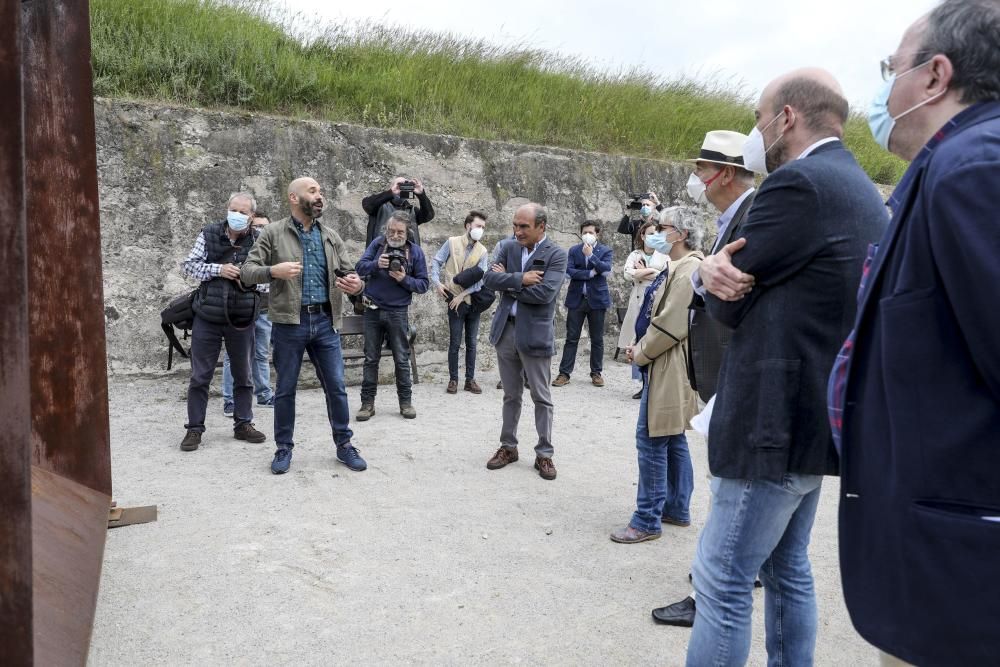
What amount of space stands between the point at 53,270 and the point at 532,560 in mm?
2628

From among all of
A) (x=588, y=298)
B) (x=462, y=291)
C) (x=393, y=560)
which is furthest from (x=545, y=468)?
(x=588, y=298)

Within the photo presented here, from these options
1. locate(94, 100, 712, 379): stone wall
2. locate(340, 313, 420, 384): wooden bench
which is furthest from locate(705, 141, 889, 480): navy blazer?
locate(94, 100, 712, 379): stone wall

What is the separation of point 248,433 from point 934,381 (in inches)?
220

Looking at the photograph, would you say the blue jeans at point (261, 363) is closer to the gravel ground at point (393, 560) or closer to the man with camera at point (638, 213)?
→ the gravel ground at point (393, 560)

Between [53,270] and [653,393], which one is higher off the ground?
[53,270]

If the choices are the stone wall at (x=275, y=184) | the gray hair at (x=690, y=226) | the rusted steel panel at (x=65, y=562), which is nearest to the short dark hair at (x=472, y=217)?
the stone wall at (x=275, y=184)

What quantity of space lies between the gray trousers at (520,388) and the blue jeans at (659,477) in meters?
1.19

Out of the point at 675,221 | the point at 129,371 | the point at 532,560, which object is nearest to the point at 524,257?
the point at 675,221

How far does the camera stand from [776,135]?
7.30ft

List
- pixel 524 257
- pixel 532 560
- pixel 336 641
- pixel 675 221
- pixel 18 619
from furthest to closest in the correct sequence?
1. pixel 524 257
2. pixel 675 221
3. pixel 532 560
4. pixel 336 641
5. pixel 18 619

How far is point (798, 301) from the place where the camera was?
2.03 m

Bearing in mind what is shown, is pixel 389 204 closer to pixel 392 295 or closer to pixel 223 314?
pixel 392 295

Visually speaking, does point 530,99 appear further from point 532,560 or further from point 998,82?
point 998,82

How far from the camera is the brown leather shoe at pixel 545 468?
17.8 ft
